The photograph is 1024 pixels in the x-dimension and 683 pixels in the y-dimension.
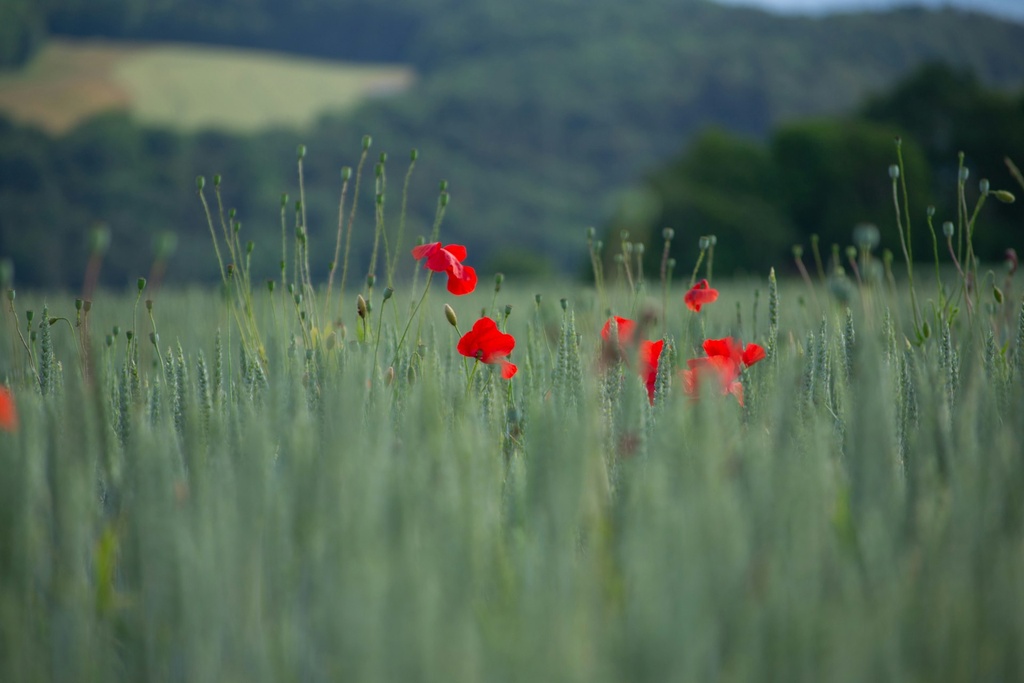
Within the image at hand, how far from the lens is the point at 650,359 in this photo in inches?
65.2

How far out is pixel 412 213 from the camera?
4288 centimetres

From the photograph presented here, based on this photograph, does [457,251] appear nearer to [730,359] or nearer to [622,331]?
[622,331]

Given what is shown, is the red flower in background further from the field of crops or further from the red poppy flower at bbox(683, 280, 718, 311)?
the field of crops

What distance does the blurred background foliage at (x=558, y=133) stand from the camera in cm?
2517

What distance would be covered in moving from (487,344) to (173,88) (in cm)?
4639

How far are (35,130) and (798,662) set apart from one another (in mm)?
45570

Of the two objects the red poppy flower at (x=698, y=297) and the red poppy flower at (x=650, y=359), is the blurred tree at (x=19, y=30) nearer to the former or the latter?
the red poppy flower at (x=698, y=297)

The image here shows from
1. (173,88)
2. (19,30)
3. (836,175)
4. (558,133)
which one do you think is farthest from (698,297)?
(19,30)

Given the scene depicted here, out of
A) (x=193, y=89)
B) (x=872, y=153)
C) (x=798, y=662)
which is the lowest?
(x=798, y=662)

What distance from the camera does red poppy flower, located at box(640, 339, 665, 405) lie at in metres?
1.61

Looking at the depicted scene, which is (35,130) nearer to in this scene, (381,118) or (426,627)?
(381,118)

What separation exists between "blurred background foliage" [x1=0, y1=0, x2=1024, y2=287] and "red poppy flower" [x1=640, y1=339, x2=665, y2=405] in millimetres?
18817

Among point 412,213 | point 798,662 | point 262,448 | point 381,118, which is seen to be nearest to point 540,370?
point 262,448

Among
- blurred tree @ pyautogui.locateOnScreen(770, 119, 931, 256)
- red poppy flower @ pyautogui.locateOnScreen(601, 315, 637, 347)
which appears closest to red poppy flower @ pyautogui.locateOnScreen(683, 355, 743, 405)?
red poppy flower @ pyautogui.locateOnScreen(601, 315, 637, 347)
